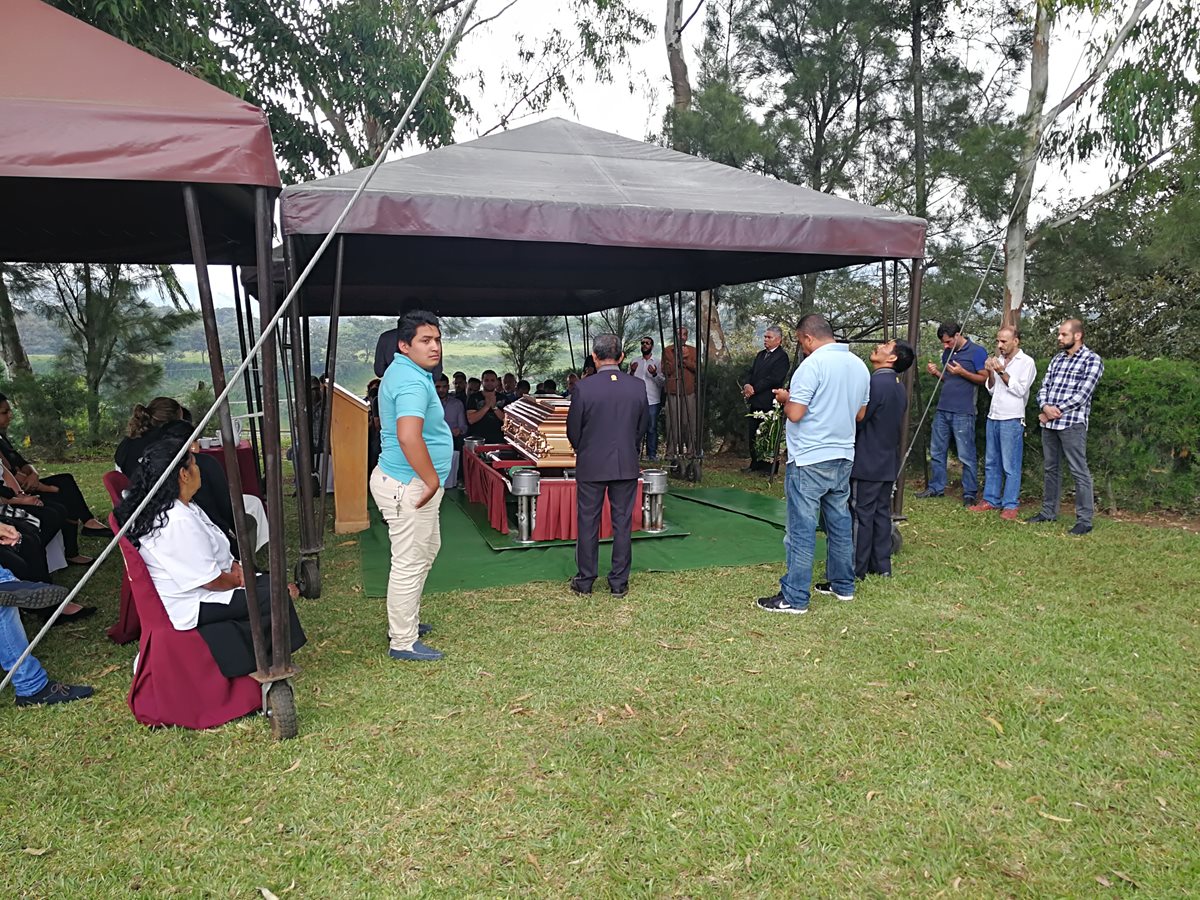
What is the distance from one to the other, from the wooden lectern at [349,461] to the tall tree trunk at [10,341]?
27.7 feet

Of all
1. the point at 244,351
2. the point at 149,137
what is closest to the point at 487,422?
the point at 244,351

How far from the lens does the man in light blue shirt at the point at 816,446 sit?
→ 175 inches

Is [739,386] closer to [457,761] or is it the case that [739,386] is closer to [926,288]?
[926,288]

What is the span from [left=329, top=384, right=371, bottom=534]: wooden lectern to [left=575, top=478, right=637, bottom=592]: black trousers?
277 cm

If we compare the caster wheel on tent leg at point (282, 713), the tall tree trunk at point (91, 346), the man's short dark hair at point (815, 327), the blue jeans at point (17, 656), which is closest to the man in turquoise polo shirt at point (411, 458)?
the caster wheel on tent leg at point (282, 713)

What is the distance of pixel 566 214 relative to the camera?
16.7ft

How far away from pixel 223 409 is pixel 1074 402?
20.6ft

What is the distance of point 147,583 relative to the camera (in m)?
3.17

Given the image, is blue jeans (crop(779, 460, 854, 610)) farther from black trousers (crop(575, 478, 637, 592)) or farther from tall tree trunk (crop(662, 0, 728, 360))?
tall tree trunk (crop(662, 0, 728, 360))

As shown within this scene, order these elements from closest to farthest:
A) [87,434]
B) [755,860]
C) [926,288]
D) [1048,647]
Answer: [755,860]
[1048,647]
[926,288]
[87,434]

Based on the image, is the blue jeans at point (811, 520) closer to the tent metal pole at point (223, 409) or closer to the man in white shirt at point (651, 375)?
the tent metal pole at point (223, 409)

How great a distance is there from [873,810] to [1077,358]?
5127 mm

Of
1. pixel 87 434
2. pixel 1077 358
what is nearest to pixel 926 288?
pixel 1077 358

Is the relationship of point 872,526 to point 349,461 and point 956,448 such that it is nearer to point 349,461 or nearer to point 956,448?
point 956,448
